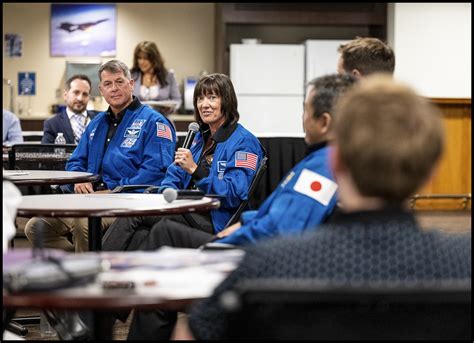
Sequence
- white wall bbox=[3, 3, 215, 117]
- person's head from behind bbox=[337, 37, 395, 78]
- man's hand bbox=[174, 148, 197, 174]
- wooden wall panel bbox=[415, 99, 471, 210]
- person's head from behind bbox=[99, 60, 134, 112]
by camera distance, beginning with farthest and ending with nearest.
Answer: white wall bbox=[3, 3, 215, 117] → wooden wall panel bbox=[415, 99, 471, 210] → person's head from behind bbox=[99, 60, 134, 112] → man's hand bbox=[174, 148, 197, 174] → person's head from behind bbox=[337, 37, 395, 78]

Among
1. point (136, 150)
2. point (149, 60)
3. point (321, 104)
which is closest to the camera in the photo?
point (321, 104)

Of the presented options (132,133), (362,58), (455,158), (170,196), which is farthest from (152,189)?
(455,158)

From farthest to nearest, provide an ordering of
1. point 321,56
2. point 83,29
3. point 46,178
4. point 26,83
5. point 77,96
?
point 83,29, point 26,83, point 321,56, point 77,96, point 46,178

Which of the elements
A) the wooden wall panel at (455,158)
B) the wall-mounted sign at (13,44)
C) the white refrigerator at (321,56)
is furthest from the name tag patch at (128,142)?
the wall-mounted sign at (13,44)

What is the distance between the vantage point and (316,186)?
86.9 inches

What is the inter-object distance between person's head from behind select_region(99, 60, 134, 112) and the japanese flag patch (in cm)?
234

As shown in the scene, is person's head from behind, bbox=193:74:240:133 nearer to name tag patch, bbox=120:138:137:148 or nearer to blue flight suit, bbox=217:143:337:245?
name tag patch, bbox=120:138:137:148

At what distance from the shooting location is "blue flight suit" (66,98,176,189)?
4281 mm

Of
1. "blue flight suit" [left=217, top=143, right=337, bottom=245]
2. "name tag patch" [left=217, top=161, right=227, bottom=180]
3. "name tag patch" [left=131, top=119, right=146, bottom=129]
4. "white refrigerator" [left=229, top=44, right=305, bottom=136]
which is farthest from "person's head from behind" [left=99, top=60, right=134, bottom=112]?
"white refrigerator" [left=229, top=44, right=305, bottom=136]

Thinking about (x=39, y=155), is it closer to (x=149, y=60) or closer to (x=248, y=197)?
(x=248, y=197)

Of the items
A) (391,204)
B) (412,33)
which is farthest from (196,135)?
(412,33)

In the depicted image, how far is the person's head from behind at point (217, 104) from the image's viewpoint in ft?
12.8

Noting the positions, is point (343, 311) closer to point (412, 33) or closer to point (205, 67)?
point (412, 33)

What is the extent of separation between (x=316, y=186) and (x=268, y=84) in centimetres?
831
